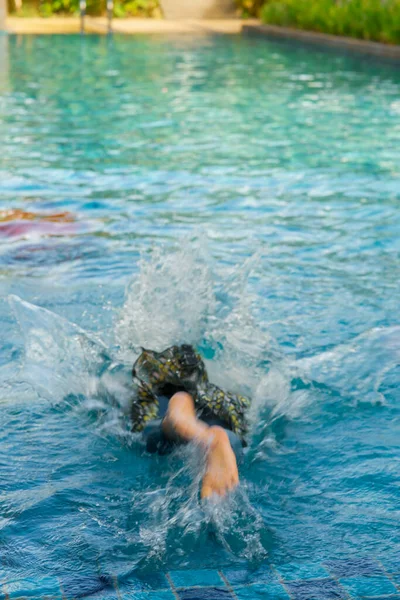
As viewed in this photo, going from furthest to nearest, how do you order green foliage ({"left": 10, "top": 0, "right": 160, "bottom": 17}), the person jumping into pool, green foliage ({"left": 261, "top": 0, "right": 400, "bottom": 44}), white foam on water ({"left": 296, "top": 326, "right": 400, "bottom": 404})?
green foliage ({"left": 10, "top": 0, "right": 160, "bottom": 17}) < green foliage ({"left": 261, "top": 0, "right": 400, "bottom": 44}) < white foam on water ({"left": 296, "top": 326, "right": 400, "bottom": 404}) < the person jumping into pool

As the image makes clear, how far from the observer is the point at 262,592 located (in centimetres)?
327

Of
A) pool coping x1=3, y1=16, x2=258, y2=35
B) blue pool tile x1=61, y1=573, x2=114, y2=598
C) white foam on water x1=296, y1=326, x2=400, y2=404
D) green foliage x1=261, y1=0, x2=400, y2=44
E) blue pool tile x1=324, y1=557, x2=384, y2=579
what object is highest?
green foliage x1=261, y1=0, x2=400, y2=44

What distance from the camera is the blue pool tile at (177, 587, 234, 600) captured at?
3201 mm

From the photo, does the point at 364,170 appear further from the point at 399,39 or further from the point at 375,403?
the point at 399,39

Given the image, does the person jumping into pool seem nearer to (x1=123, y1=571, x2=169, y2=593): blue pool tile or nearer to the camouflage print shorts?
the camouflage print shorts

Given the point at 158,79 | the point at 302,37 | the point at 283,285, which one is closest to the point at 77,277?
the point at 283,285

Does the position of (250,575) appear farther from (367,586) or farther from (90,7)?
(90,7)

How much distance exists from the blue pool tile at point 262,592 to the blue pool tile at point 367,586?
0.77ft

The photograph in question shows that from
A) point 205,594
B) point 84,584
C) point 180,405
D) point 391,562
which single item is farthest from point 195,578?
point 180,405

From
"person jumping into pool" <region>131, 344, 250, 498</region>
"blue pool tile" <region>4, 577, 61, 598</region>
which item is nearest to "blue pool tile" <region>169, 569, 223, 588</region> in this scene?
"blue pool tile" <region>4, 577, 61, 598</region>

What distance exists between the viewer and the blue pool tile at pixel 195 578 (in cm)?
330

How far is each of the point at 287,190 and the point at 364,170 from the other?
53.4 inches

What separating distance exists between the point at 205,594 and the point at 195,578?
12cm

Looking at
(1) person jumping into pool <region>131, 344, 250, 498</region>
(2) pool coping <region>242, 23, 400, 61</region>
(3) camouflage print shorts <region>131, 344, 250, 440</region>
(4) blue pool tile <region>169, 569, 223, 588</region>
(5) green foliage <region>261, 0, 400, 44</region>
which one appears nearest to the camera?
(4) blue pool tile <region>169, 569, 223, 588</region>
